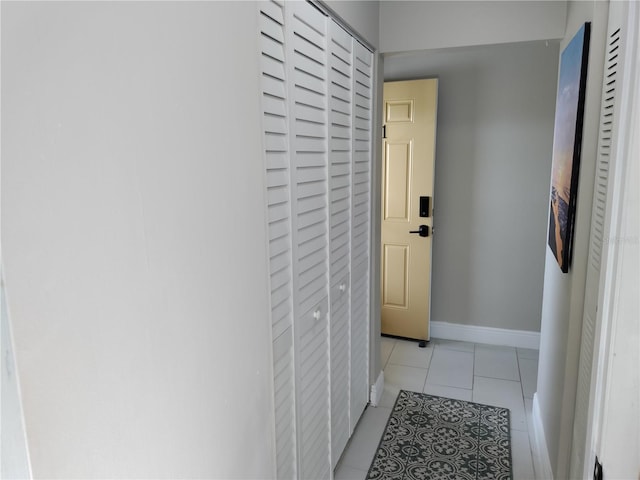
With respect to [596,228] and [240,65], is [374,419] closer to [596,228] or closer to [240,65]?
[596,228]

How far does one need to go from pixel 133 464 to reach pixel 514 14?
7.85ft

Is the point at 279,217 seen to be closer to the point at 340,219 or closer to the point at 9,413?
the point at 340,219

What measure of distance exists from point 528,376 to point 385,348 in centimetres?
100

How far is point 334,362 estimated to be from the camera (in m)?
1.94

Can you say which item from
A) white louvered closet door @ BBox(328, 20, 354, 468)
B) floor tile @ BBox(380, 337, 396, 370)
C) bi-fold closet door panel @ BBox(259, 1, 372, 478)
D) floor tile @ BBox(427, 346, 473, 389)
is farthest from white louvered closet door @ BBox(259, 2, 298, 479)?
floor tile @ BBox(380, 337, 396, 370)

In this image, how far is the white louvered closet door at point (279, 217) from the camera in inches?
49.1

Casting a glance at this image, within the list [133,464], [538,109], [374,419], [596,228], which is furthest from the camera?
[538,109]

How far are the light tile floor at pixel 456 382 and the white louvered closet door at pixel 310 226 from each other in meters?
0.60

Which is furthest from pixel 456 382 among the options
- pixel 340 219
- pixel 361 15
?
pixel 361 15

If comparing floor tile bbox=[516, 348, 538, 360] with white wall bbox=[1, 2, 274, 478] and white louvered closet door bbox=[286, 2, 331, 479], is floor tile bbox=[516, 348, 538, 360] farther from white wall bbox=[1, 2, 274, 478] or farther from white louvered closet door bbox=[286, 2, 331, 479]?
white wall bbox=[1, 2, 274, 478]

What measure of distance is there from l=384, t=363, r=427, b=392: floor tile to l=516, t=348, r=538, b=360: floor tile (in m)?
0.79

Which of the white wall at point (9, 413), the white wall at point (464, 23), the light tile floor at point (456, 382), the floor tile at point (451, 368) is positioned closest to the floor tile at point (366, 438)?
the light tile floor at point (456, 382)

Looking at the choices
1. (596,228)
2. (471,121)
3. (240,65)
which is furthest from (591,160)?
(471,121)

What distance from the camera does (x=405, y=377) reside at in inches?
120
